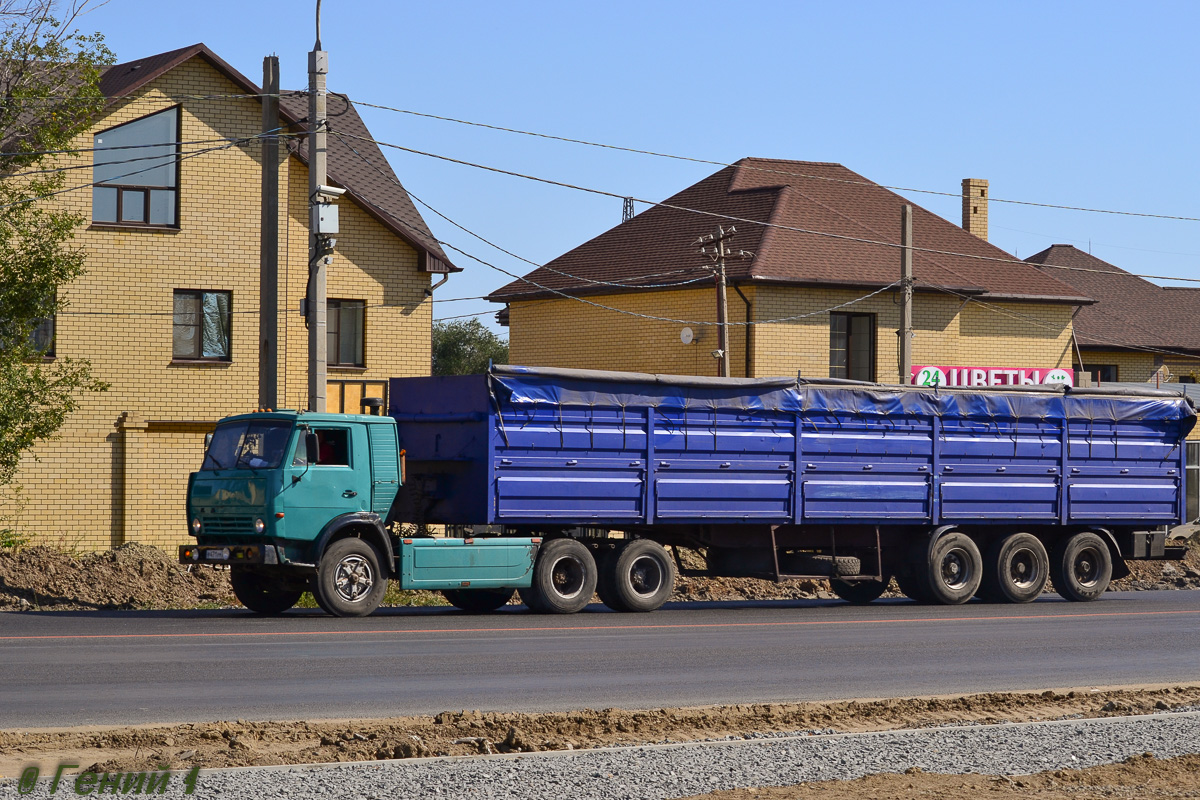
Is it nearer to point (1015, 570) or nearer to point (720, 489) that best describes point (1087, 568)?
point (1015, 570)

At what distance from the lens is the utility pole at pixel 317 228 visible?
67.5 feet

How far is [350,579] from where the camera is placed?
18.5 m

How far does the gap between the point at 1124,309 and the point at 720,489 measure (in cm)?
4535

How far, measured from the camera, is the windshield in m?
18.5

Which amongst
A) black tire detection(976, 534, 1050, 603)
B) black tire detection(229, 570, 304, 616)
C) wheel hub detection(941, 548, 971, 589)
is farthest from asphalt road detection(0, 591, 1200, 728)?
black tire detection(976, 534, 1050, 603)

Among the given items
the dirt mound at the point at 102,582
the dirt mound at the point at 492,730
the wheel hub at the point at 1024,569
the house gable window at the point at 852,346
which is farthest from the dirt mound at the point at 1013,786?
the house gable window at the point at 852,346

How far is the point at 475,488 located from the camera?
19.2 meters

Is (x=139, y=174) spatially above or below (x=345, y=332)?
above

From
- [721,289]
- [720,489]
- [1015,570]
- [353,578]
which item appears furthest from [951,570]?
[721,289]

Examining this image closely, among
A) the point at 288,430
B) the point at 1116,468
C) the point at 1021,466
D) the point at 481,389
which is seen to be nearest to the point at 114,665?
the point at 288,430

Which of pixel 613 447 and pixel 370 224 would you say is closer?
pixel 613 447

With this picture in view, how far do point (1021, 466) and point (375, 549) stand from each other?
384 inches

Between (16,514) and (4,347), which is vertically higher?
(4,347)

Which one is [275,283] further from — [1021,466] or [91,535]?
[1021,466]
